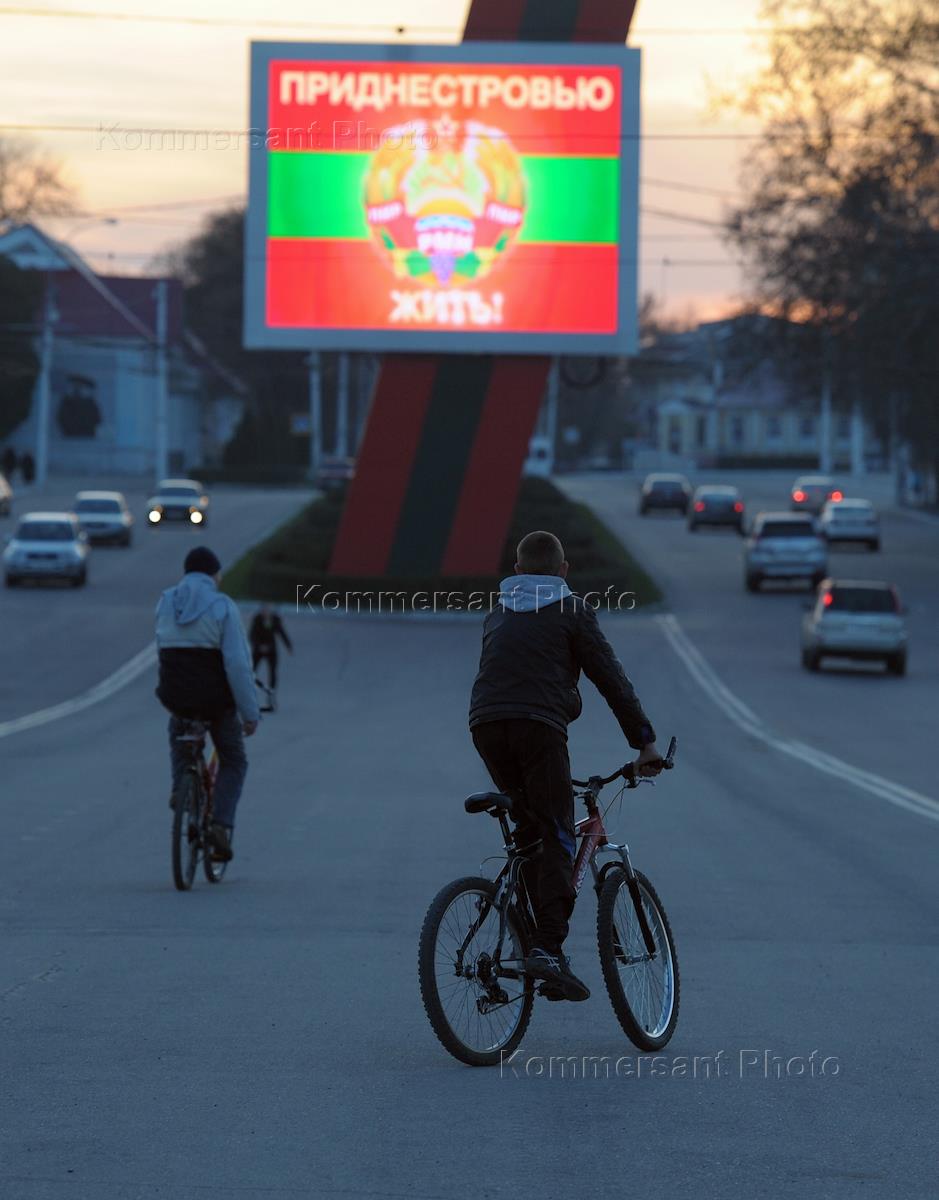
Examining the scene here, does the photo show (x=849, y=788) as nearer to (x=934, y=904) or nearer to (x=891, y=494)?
(x=934, y=904)

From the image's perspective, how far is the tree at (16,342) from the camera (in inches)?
3585

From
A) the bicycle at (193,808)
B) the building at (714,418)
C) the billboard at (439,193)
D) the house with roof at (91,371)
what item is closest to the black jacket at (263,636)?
the billboard at (439,193)

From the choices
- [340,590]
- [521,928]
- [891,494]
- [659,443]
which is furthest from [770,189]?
[659,443]

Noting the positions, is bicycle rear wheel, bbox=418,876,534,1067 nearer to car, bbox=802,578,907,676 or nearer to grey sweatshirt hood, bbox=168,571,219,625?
grey sweatshirt hood, bbox=168,571,219,625

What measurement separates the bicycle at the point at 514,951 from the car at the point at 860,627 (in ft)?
89.7

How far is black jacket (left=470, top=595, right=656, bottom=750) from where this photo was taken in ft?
22.7

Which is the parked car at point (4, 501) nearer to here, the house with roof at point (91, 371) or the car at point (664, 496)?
the car at point (664, 496)

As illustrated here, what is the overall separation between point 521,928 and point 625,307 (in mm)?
37176

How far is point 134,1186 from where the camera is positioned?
17.8ft

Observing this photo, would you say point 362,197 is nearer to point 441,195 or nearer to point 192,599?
point 441,195

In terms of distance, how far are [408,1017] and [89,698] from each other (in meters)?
22.7

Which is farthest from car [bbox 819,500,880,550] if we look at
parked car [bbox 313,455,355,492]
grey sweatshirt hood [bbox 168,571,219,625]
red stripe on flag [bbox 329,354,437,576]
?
grey sweatshirt hood [bbox 168,571,219,625]

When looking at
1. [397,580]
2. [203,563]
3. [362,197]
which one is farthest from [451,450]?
[203,563]

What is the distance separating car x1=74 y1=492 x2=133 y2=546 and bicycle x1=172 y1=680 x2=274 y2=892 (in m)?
49.5
